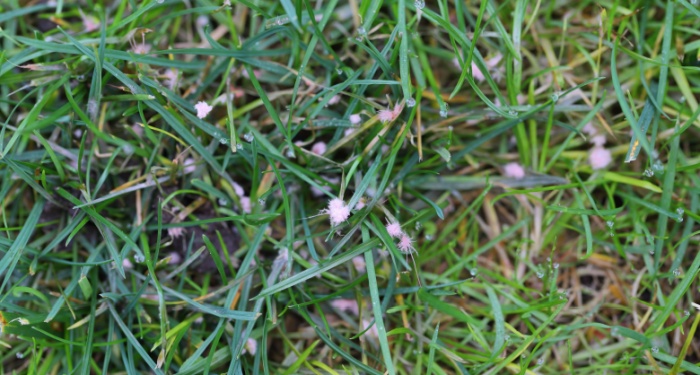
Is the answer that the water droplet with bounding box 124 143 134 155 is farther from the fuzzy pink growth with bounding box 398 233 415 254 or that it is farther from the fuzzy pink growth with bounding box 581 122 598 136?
the fuzzy pink growth with bounding box 581 122 598 136

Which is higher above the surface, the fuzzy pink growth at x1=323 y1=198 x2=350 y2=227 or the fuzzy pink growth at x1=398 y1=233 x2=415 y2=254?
the fuzzy pink growth at x1=323 y1=198 x2=350 y2=227

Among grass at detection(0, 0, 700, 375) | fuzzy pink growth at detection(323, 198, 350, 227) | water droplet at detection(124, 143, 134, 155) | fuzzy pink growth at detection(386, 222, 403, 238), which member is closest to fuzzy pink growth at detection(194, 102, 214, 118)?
grass at detection(0, 0, 700, 375)

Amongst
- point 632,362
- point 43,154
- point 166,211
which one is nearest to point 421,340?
point 632,362

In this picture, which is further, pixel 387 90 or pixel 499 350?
pixel 387 90

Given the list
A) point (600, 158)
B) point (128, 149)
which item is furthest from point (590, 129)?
point (128, 149)

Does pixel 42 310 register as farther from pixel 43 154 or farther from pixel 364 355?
pixel 364 355

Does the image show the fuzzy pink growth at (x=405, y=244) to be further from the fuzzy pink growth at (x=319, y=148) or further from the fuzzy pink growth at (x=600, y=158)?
the fuzzy pink growth at (x=600, y=158)

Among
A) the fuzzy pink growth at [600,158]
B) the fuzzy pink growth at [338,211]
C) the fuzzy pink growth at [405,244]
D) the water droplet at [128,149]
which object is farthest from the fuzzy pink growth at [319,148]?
the fuzzy pink growth at [600,158]
